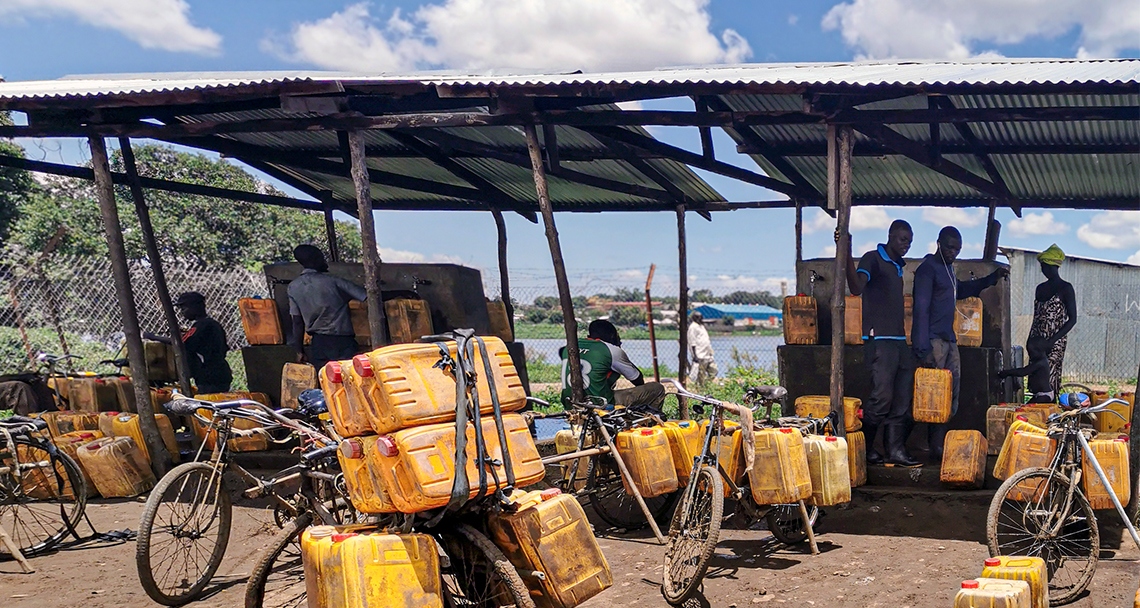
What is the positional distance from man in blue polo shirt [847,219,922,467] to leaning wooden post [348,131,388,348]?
13.4 feet

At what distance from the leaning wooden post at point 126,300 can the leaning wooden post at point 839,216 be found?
616 cm

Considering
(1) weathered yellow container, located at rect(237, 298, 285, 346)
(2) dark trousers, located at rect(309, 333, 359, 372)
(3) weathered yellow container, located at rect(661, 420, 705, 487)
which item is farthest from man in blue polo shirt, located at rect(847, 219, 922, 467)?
(1) weathered yellow container, located at rect(237, 298, 285, 346)

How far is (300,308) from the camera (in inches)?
372

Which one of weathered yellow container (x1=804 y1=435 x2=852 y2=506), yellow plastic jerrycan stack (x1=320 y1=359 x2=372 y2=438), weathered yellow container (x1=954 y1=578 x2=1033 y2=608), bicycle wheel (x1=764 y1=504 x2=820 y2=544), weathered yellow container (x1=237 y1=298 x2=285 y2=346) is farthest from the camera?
weathered yellow container (x1=237 y1=298 x2=285 y2=346)

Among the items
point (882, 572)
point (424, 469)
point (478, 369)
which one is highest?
point (478, 369)

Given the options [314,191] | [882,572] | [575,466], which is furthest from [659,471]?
[314,191]

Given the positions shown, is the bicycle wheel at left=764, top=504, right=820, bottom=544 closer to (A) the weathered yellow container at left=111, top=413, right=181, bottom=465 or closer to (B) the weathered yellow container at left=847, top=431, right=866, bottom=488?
(B) the weathered yellow container at left=847, top=431, right=866, bottom=488

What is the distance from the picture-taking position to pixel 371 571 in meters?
4.17

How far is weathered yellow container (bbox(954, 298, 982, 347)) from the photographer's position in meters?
9.12

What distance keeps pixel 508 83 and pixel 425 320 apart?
310 centimetres

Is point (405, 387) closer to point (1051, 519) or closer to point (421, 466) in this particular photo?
point (421, 466)

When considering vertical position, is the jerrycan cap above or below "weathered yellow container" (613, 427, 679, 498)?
above

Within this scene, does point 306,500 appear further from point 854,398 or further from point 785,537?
point 854,398

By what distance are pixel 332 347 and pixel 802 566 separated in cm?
510
